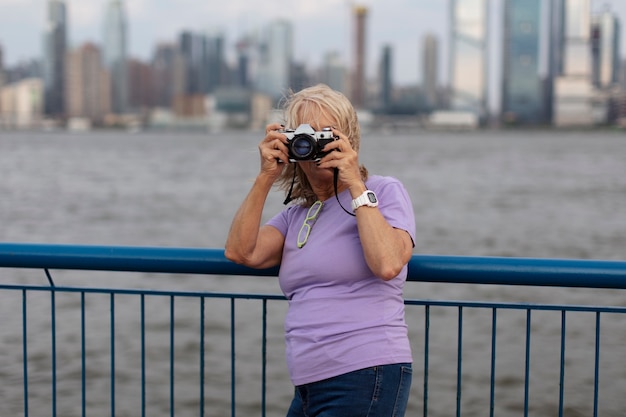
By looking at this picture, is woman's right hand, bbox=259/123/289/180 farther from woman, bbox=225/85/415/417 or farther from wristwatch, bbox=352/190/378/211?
wristwatch, bbox=352/190/378/211

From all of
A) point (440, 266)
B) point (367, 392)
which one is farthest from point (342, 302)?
point (440, 266)

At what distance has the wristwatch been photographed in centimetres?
241

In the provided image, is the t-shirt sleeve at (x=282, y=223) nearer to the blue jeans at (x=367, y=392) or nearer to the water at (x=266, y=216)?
the water at (x=266, y=216)

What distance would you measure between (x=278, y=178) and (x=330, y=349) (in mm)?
572

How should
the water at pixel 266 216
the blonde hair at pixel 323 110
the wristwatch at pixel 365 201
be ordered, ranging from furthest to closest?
the water at pixel 266 216, the blonde hair at pixel 323 110, the wristwatch at pixel 365 201

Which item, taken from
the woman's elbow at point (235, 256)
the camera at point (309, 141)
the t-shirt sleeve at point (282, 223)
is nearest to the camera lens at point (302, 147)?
the camera at point (309, 141)

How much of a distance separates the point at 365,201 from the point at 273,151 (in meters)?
0.32

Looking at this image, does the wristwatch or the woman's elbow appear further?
the woman's elbow

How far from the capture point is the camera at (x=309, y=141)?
2.44m

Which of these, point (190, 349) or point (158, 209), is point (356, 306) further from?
point (158, 209)

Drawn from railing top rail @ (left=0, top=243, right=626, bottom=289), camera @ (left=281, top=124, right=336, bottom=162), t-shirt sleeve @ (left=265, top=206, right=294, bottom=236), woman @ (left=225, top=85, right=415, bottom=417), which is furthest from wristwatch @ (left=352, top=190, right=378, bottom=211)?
railing top rail @ (left=0, top=243, right=626, bottom=289)

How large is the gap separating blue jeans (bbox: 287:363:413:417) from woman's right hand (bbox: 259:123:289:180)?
621mm

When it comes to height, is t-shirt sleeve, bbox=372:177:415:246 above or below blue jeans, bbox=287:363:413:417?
above

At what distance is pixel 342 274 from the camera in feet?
8.10
